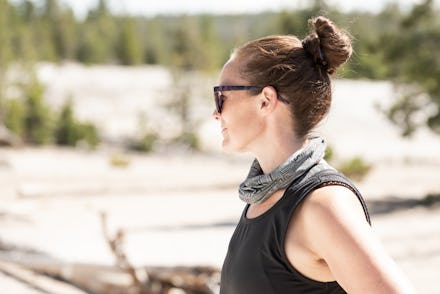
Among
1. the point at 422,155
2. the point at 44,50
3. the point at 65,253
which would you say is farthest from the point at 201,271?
the point at 44,50

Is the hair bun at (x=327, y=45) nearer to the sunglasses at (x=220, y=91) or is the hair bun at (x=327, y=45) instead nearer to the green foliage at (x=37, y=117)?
the sunglasses at (x=220, y=91)

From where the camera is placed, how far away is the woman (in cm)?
150

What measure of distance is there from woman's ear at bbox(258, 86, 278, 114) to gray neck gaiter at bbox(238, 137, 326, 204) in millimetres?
131

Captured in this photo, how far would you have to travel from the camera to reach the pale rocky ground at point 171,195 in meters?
10.5

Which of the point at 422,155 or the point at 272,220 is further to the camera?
the point at 422,155

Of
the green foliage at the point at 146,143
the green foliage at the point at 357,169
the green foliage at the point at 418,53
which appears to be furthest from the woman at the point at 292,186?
the green foliage at the point at 146,143

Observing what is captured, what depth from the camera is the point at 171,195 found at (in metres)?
19.1

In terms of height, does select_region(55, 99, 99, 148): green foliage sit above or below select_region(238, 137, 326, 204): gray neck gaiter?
above

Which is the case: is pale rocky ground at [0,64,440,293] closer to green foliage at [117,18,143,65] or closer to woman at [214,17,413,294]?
woman at [214,17,413,294]

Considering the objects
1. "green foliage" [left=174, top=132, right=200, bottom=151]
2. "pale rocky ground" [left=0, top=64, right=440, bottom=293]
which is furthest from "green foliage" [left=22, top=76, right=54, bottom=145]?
"green foliage" [left=174, top=132, right=200, bottom=151]

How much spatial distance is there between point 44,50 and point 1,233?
45.8m

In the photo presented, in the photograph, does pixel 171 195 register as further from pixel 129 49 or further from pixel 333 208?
pixel 129 49

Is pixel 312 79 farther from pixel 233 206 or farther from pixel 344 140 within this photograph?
pixel 344 140

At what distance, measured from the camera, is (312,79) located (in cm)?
182
